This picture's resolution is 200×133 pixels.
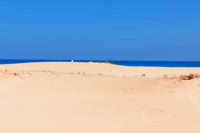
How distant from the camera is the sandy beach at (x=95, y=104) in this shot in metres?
7.93

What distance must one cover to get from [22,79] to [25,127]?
5.30 m

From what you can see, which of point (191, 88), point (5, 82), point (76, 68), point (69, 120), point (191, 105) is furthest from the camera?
point (76, 68)

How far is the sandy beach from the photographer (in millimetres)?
7926

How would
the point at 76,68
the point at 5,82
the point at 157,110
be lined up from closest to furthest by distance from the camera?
the point at 157,110 < the point at 5,82 < the point at 76,68

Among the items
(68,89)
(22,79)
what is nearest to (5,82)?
(22,79)

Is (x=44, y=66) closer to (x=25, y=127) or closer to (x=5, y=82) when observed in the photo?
(x=5, y=82)

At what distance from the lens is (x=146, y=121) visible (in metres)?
8.39

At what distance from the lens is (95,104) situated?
391 inches

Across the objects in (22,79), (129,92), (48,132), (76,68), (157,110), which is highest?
(76,68)

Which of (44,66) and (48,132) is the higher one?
(44,66)

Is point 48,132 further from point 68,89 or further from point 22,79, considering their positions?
point 22,79

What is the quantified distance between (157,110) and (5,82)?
5482mm

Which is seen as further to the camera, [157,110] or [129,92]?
[129,92]

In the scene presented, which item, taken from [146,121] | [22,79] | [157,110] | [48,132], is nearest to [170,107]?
[157,110]
